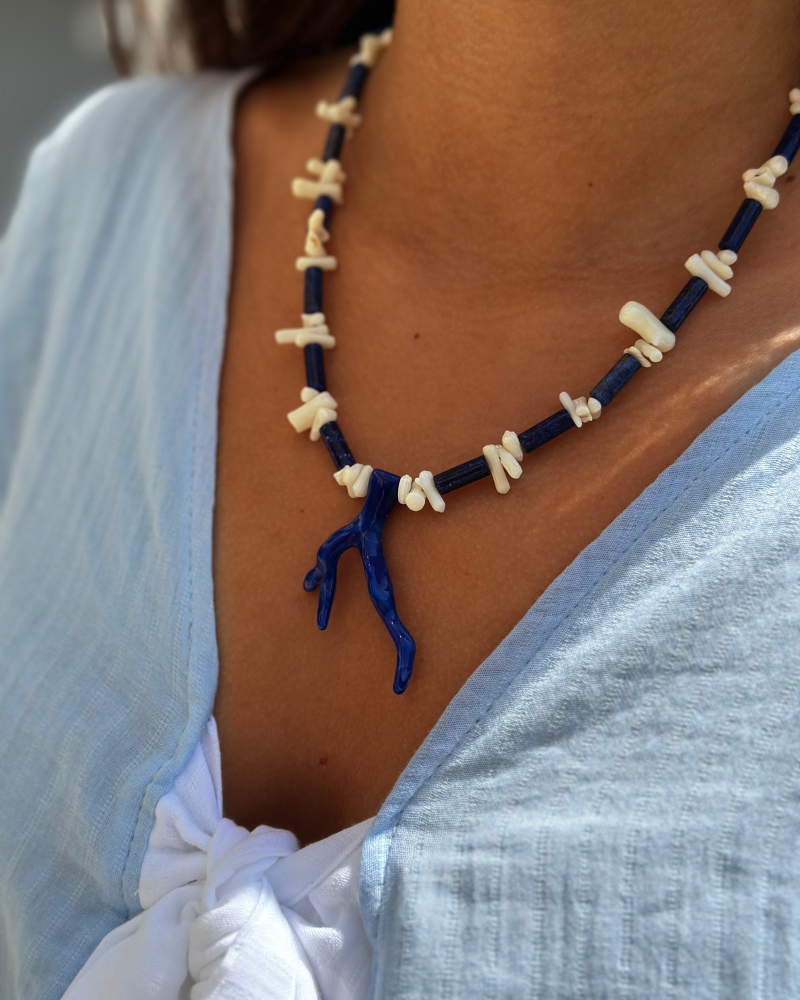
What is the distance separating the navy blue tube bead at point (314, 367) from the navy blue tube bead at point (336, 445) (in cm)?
6

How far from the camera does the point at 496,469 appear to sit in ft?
2.79

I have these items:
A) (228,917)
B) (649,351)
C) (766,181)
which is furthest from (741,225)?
(228,917)

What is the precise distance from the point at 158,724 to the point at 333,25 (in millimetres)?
1088

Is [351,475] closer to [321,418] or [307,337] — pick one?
[321,418]

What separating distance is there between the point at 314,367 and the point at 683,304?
0.40 meters

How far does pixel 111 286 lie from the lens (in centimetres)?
114

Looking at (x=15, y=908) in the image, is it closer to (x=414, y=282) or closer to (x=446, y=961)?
(x=446, y=961)

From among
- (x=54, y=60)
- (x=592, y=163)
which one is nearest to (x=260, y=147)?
(x=592, y=163)

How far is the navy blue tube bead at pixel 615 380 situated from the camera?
85cm

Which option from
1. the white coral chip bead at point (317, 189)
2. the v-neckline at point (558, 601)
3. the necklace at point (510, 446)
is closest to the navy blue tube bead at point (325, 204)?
the white coral chip bead at point (317, 189)


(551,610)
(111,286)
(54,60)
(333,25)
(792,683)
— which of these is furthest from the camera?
(54,60)

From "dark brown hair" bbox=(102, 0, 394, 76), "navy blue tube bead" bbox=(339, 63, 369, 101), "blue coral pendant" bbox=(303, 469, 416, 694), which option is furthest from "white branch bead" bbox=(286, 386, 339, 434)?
"dark brown hair" bbox=(102, 0, 394, 76)

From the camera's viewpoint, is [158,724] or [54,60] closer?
[158,724]

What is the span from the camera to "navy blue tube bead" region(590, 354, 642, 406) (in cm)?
85
